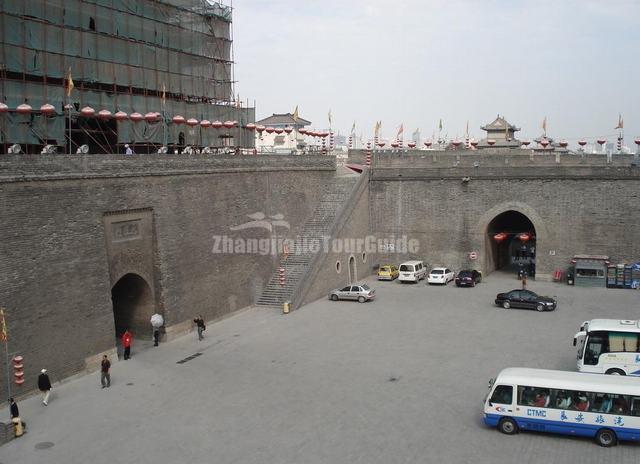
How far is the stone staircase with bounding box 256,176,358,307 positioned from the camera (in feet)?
103

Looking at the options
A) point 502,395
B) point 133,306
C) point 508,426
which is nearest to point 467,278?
point 133,306

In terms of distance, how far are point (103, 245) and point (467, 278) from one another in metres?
19.1

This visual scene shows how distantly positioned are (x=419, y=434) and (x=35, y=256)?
1208 cm

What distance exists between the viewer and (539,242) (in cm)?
3522

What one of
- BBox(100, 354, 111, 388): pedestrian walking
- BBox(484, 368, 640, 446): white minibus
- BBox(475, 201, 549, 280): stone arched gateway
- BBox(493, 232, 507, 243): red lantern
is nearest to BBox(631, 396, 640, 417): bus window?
BBox(484, 368, 640, 446): white minibus

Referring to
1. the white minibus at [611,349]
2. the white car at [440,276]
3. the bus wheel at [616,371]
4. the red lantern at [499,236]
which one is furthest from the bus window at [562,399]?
the red lantern at [499,236]

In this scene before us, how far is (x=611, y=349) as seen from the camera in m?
19.2

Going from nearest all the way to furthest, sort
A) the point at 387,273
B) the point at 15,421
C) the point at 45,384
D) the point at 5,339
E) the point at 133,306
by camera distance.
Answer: the point at 15,421, the point at 5,339, the point at 45,384, the point at 133,306, the point at 387,273

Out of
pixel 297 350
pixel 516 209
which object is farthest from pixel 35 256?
pixel 516 209

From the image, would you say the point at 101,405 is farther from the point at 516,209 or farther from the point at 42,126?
the point at 516,209

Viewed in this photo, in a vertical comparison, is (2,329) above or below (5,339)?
above

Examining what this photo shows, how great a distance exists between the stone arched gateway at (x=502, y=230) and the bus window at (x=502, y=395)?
20.4m

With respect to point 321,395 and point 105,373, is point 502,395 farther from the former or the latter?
point 105,373

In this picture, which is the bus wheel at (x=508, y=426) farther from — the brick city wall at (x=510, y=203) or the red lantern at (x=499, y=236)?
the red lantern at (x=499, y=236)
